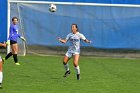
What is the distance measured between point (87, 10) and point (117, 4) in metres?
1.72

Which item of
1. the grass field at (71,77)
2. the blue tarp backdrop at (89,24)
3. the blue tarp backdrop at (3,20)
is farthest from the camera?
the blue tarp backdrop at (3,20)

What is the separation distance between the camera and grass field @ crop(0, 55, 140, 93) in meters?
13.1

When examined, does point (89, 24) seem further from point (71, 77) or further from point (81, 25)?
point (71, 77)

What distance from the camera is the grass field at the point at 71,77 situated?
13.1 m

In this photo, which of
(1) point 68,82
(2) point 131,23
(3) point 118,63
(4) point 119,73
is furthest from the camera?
(2) point 131,23

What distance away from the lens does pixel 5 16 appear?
25625 millimetres

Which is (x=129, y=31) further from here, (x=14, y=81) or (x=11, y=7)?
(x=14, y=81)

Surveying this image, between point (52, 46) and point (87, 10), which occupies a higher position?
point (87, 10)

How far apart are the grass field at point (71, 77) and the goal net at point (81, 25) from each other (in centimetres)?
193

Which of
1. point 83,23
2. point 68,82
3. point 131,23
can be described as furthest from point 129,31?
point 68,82

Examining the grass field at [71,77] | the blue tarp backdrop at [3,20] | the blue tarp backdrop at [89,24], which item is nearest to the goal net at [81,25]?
the blue tarp backdrop at [89,24]

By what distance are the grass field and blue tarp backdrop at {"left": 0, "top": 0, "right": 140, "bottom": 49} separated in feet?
6.49

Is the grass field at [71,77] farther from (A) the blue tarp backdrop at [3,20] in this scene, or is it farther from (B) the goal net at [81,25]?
(A) the blue tarp backdrop at [3,20]

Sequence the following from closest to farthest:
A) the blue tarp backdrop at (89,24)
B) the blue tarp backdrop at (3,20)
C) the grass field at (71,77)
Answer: the grass field at (71,77) < the blue tarp backdrop at (89,24) < the blue tarp backdrop at (3,20)
